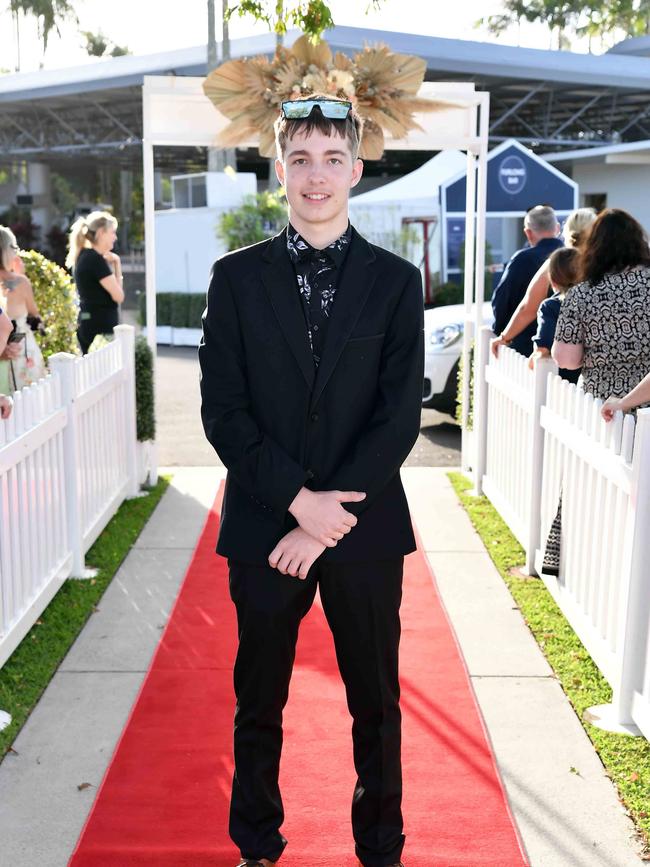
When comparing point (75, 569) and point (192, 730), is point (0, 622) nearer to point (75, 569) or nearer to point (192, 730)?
point (192, 730)

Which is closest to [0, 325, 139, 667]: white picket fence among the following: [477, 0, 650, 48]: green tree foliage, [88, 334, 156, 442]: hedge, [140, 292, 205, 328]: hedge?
[88, 334, 156, 442]: hedge

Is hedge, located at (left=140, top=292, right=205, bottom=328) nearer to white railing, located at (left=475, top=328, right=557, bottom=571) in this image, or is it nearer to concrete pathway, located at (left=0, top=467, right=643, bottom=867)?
white railing, located at (left=475, top=328, right=557, bottom=571)

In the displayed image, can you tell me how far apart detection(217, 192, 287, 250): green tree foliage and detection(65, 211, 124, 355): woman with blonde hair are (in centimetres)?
1152

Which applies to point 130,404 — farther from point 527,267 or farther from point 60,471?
point 527,267

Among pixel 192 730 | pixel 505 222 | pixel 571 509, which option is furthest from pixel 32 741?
pixel 505 222

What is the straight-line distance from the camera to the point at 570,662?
4.49 meters

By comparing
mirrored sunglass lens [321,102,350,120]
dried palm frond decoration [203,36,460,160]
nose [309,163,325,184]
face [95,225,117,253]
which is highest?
dried palm frond decoration [203,36,460,160]

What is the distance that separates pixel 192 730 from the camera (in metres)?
3.82

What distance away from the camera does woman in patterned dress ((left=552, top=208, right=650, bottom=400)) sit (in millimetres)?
4648

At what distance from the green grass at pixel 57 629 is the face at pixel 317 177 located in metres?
2.30

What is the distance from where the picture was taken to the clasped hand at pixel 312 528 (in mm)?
2514

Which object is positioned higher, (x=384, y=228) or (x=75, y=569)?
(x=384, y=228)

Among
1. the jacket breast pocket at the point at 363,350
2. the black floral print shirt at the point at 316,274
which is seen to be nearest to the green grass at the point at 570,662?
the jacket breast pocket at the point at 363,350

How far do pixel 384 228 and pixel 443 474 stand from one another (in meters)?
13.0
